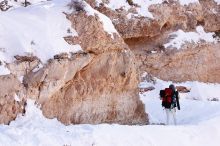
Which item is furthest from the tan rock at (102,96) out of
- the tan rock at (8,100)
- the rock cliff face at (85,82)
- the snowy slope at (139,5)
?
the snowy slope at (139,5)

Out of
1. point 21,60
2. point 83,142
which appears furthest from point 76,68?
point 83,142

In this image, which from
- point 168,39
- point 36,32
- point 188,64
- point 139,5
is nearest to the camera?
point 36,32

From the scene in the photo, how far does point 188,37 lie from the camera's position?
29188 millimetres

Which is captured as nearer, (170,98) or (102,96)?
(102,96)

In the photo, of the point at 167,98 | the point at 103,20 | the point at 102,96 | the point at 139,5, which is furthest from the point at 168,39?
the point at 102,96

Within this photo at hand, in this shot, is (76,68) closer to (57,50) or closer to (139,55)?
(57,50)

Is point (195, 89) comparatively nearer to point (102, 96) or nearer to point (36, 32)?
point (102, 96)

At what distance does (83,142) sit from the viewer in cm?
1176

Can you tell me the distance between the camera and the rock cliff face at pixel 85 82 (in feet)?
42.5

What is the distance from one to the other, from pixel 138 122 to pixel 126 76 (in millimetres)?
1622

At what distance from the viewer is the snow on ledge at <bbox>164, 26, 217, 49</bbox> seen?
28.8m

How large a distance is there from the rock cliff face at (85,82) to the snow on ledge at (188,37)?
1254 centimetres

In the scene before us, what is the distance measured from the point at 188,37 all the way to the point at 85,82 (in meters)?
15.6

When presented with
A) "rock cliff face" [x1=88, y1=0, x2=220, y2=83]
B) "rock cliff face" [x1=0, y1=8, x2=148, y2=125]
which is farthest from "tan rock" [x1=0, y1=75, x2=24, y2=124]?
"rock cliff face" [x1=88, y1=0, x2=220, y2=83]
